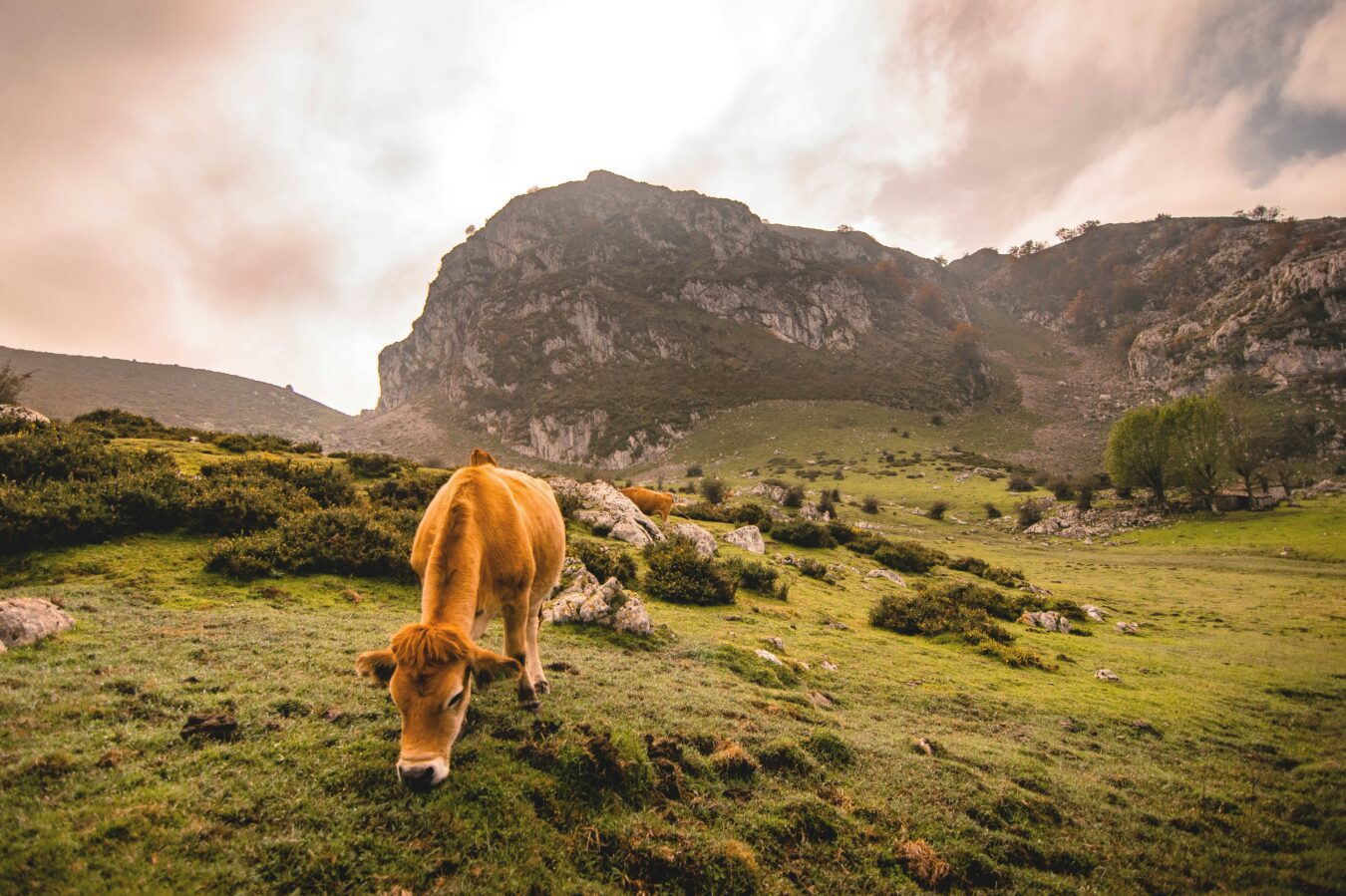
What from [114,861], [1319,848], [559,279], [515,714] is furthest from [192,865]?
[559,279]

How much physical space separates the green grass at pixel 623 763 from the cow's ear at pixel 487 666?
1.07m

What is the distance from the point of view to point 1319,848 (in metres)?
5.91

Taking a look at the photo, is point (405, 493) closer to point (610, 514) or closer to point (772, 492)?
point (610, 514)

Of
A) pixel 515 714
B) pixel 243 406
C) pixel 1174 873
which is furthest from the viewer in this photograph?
pixel 243 406

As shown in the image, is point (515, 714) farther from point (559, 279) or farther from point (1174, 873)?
point (559, 279)

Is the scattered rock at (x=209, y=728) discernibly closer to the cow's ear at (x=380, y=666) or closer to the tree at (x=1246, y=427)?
the cow's ear at (x=380, y=666)

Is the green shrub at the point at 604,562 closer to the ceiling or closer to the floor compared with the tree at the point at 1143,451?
closer to the floor

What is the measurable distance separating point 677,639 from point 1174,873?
813cm

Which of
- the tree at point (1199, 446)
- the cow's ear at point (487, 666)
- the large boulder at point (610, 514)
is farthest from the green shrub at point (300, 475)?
the tree at point (1199, 446)

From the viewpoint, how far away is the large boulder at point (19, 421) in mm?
16438

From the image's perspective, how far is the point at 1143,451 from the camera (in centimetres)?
4891

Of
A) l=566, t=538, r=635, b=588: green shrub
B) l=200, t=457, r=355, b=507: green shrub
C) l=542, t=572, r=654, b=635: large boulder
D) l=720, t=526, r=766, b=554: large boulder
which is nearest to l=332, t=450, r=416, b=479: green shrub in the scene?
Result: l=200, t=457, r=355, b=507: green shrub

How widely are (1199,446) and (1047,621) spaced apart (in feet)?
152

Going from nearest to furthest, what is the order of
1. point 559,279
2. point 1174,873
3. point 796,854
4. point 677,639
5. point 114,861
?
point 114,861
point 796,854
point 1174,873
point 677,639
point 559,279
